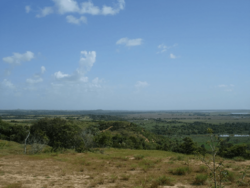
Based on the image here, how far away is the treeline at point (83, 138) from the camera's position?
30.0 m

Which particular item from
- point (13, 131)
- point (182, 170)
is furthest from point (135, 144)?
point (182, 170)

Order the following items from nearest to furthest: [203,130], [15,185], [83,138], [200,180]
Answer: [15,185] < [200,180] < [83,138] < [203,130]

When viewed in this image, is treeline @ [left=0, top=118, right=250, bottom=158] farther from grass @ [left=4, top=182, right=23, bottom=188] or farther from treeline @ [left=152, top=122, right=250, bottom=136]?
treeline @ [left=152, top=122, right=250, bottom=136]

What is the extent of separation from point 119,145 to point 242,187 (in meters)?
36.2

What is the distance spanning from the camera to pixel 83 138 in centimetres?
3384

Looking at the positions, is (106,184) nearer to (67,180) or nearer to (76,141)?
(67,180)

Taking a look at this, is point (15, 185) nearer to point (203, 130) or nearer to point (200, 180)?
point (200, 180)

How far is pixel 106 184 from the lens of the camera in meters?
11.0

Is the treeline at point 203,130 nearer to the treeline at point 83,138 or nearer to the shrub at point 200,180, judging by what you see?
the treeline at point 83,138

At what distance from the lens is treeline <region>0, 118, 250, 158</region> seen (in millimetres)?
29997

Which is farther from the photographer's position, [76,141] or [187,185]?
[76,141]

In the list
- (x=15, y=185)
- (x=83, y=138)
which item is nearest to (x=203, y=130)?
(x=83, y=138)

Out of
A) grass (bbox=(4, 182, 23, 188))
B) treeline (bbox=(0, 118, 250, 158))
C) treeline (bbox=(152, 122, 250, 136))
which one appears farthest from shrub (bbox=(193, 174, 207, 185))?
treeline (bbox=(152, 122, 250, 136))

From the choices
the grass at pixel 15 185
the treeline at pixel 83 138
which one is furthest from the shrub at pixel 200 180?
the treeline at pixel 83 138
